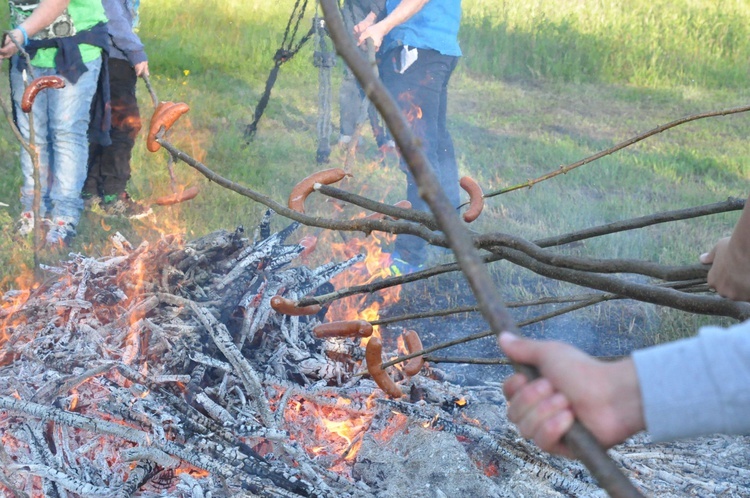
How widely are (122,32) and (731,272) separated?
4.28 meters

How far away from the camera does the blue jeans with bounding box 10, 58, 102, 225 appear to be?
4312mm

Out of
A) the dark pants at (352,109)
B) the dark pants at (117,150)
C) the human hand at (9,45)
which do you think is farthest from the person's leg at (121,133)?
the dark pants at (352,109)

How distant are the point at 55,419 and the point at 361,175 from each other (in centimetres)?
417

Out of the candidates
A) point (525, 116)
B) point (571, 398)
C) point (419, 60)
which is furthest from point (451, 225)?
point (525, 116)

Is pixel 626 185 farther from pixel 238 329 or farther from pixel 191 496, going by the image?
pixel 191 496

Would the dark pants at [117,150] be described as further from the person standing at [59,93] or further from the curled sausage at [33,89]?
the curled sausage at [33,89]

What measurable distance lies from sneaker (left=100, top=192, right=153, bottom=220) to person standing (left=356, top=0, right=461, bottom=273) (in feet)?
5.59

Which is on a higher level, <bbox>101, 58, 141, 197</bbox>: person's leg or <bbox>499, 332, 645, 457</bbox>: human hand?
<bbox>499, 332, 645, 457</bbox>: human hand

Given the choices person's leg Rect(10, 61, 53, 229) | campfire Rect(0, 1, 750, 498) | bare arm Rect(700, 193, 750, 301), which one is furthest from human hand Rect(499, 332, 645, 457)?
person's leg Rect(10, 61, 53, 229)

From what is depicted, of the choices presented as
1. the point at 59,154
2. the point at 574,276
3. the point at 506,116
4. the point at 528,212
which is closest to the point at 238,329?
the point at 574,276

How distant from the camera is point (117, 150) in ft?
16.7

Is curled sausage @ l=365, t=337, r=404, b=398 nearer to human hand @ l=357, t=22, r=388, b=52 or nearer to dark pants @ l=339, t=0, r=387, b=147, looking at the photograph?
human hand @ l=357, t=22, r=388, b=52

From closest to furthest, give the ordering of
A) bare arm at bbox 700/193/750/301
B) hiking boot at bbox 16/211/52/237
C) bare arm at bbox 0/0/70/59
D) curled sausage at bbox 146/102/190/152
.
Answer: bare arm at bbox 700/193/750/301
curled sausage at bbox 146/102/190/152
bare arm at bbox 0/0/70/59
hiking boot at bbox 16/211/52/237

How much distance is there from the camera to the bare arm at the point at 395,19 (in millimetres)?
4539
